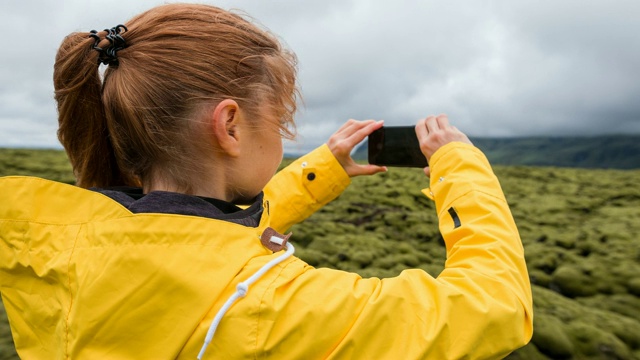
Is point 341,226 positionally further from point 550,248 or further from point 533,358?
point 533,358

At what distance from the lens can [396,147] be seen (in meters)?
2.22

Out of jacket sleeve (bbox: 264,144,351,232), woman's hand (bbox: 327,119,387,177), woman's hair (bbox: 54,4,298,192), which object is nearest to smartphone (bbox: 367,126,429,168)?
woman's hand (bbox: 327,119,387,177)

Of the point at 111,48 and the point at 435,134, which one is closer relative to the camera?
the point at 111,48

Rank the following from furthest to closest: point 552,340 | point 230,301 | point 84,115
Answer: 1. point 552,340
2. point 84,115
3. point 230,301

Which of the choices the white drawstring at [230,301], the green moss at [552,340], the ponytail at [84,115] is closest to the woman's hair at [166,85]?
the ponytail at [84,115]

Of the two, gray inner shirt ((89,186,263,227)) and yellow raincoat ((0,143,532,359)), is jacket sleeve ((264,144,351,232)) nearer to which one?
gray inner shirt ((89,186,263,227))

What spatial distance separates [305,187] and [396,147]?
512mm

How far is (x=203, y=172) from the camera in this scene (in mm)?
1419

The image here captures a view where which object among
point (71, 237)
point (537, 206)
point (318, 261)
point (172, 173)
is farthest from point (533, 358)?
point (537, 206)

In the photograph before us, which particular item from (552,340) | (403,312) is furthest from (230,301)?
(552,340)

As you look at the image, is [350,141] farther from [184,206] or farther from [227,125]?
[184,206]

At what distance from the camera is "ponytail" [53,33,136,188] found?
4.77 ft

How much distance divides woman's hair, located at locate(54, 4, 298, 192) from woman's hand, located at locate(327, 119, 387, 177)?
724 millimetres

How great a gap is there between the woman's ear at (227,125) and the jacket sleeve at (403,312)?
416 millimetres
